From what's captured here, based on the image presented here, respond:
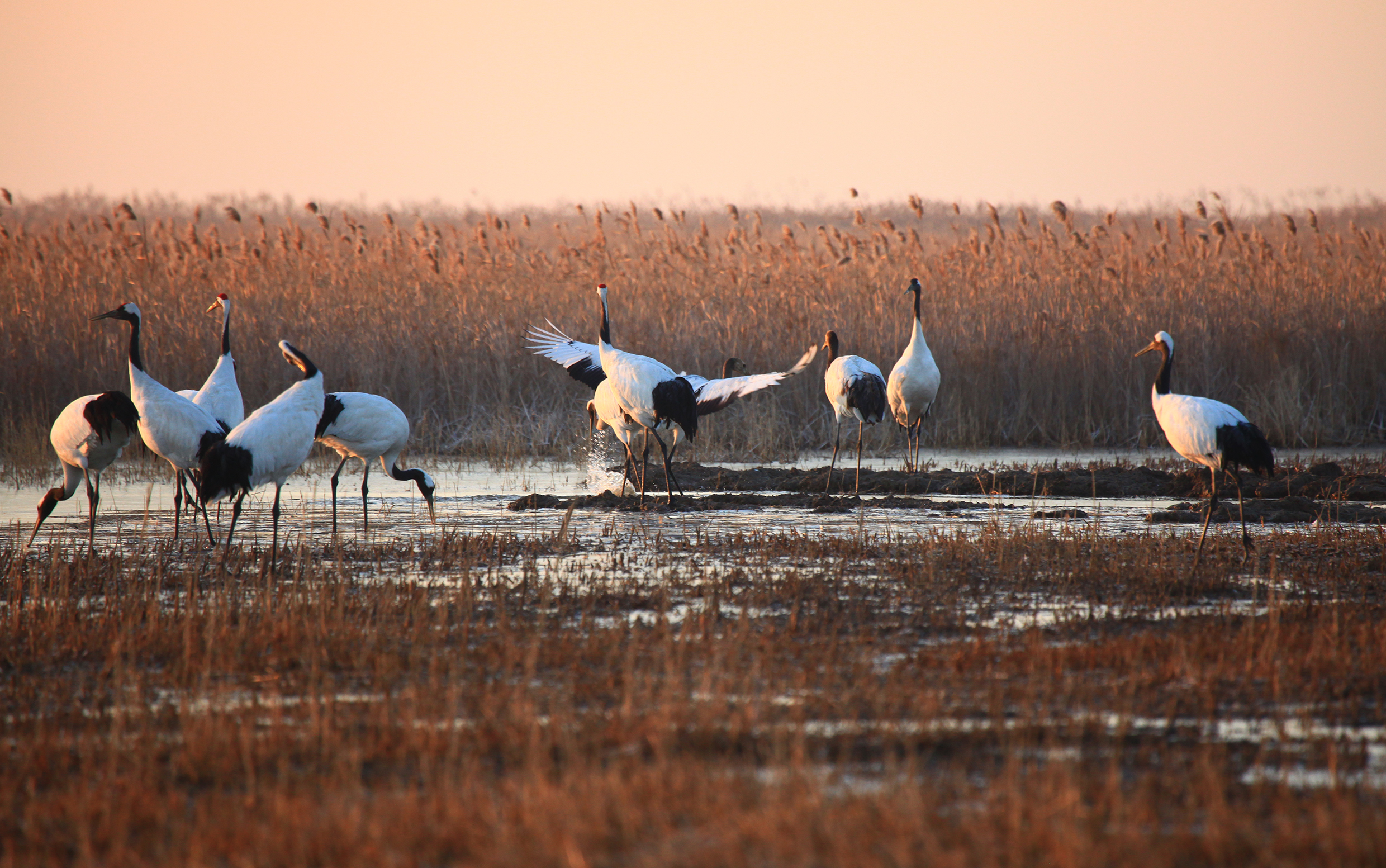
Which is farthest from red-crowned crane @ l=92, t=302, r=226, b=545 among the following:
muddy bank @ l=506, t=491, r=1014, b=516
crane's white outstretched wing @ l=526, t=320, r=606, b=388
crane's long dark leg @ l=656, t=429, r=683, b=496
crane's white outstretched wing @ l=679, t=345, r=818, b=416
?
crane's white outstretched wing @ l=526, t=320, r=606, b=388

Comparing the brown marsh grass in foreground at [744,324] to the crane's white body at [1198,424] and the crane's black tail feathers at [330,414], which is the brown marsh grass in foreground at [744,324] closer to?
the crane's black tail feathers at [330,414]

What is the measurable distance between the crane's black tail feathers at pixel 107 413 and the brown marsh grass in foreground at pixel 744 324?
164 inches

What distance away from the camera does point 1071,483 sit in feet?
30.8

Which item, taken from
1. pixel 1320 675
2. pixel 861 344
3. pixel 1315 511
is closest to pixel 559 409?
pixel 861 344

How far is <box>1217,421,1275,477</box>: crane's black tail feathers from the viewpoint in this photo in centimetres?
686

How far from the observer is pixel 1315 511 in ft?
26.1

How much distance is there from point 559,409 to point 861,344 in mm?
3402

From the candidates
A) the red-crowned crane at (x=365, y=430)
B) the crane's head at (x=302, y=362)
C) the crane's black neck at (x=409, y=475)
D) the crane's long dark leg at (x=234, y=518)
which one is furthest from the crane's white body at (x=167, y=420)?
the crane's black neck at (x=409, y=475)

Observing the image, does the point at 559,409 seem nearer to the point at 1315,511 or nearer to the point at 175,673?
the point at 1315,511

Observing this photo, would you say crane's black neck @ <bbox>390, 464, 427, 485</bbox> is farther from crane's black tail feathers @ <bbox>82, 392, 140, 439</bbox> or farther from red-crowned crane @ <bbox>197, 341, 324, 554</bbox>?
crane's black tail feathers @ <bbox>82, 392, 140, 439</bbox>

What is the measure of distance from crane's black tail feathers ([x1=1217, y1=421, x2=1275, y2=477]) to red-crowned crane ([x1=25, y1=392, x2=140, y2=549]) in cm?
645

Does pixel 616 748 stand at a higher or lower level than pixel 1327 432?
lower

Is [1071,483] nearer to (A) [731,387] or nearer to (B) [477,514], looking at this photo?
(A) [731,387]

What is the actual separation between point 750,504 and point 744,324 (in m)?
4.78
